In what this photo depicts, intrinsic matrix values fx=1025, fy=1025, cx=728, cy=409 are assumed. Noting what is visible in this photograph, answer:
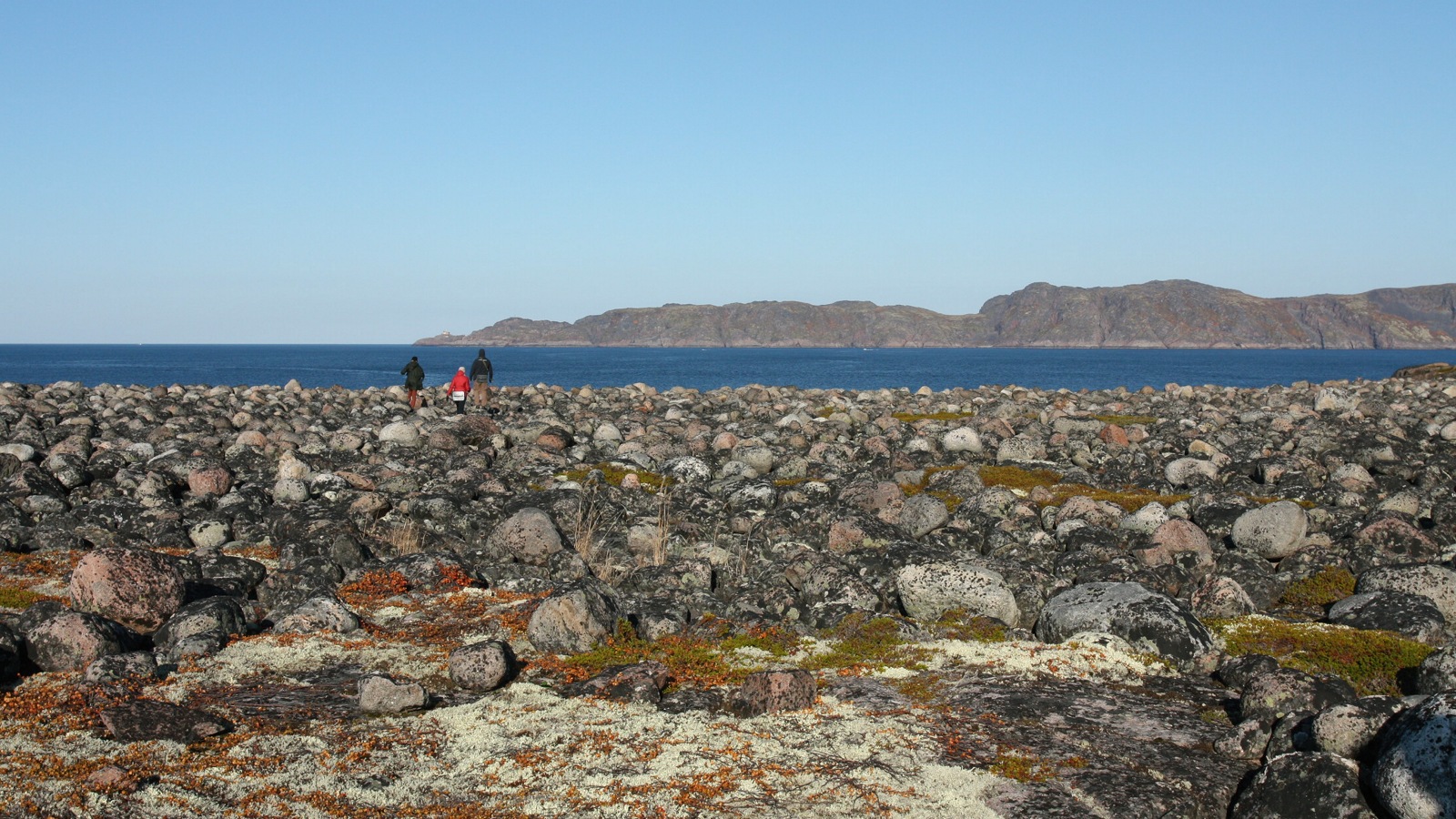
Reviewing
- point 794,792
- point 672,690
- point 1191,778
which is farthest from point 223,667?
point 1191,778

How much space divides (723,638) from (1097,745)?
14.4 ft

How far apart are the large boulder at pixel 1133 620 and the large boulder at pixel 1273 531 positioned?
508 cm

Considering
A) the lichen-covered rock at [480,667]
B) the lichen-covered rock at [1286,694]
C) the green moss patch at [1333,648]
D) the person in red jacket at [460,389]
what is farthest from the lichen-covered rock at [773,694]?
the person in red jacket at [460,389]

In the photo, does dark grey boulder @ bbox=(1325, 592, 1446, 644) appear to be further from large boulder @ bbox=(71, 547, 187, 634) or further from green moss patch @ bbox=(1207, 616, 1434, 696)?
large boulder @ bbox=(71, 547, 187, 634)

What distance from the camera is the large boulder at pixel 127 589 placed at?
1148 centimetres

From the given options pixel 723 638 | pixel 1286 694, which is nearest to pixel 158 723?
pixel 723 638

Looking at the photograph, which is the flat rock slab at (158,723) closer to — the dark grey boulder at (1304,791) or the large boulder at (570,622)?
the large boulder at (570,622)

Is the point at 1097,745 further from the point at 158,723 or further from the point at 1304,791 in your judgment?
the point at 158,723

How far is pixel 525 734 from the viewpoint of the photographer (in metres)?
8.58

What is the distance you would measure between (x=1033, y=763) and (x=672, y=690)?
3369mm

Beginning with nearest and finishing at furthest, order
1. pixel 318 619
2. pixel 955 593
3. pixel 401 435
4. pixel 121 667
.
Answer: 1. pixel 121 667
2. pixel 318 619
3. pixel 955 593
4. pixel 401 435

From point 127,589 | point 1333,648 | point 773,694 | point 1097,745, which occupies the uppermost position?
point 127,589

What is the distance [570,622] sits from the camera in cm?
1114

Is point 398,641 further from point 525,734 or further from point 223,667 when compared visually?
point 525,734
